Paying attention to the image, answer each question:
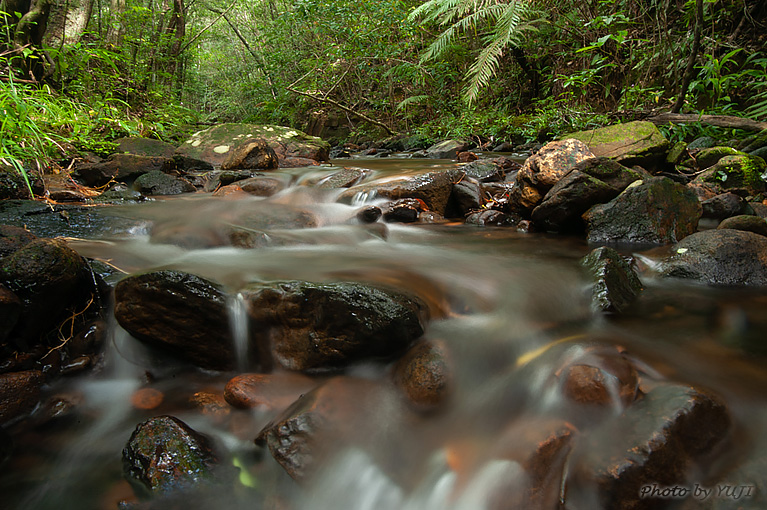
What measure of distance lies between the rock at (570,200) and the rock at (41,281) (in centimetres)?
363

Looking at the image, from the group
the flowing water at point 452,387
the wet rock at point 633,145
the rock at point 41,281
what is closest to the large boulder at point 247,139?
the flowing water at point 452,387

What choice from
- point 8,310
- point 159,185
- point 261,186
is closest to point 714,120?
point 261,186

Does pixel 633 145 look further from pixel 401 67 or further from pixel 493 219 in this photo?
pixel 401 67

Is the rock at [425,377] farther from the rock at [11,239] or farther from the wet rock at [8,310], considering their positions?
the rock at [11,239]

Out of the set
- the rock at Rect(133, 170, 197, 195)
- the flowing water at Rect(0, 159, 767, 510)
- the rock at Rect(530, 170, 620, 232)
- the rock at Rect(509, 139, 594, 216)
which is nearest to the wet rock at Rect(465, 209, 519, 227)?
the rock at Rect(509, 139, 594, 216)

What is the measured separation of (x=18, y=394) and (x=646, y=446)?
105 inches

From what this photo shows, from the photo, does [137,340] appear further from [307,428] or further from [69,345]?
[307,428]

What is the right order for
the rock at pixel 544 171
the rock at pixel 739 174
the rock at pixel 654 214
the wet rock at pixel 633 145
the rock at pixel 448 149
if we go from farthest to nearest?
the rock at pixel 448 149, the wet rock at pixel 633 145, the rock at pixel 544 171, the rock at pixel 739 174, the rock at pixel 654 214

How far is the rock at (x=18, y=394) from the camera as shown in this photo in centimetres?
197

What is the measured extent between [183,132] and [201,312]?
25.6 ft

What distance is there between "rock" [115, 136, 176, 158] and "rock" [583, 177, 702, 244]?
587 cm

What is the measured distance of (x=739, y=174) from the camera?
4203 mm

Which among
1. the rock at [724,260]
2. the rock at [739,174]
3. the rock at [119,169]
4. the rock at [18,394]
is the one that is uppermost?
the rock at [739,174]

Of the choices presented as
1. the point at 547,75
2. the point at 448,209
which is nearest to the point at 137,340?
the point at 448,209
